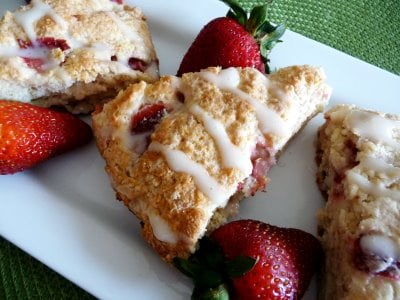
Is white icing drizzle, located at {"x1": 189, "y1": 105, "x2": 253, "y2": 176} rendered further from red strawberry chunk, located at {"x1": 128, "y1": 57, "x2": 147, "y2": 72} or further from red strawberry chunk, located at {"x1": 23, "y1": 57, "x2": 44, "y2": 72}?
red strawberry chunk, located at {"x1": 23, "y1": 57, "x2": 44, "y2": 72}

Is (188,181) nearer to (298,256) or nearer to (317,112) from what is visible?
(298,256)

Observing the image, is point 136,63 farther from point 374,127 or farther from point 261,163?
point 374,127

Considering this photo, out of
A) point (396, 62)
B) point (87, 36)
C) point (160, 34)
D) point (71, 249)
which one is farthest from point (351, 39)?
point (71, 249)

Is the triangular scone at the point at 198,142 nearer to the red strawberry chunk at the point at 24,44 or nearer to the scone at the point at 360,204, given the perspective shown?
the scone at the point at 360,204

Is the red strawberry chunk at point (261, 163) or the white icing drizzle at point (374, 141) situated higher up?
the white icing drizzle at point (374, 141)

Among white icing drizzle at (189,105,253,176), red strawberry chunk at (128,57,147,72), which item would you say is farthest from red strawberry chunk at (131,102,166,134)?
red strawberry chunk at (128,57,147,72)

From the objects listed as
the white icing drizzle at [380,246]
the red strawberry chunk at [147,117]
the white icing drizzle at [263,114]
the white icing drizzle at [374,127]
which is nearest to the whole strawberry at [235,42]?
the white icing drizzle at [263,114]

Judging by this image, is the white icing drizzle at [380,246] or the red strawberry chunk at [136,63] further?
the red strawberry chunk at [136,63]

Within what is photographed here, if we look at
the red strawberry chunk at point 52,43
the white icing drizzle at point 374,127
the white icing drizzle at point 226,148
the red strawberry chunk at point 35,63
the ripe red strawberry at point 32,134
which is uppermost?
the white icing drizzle at point 374,127

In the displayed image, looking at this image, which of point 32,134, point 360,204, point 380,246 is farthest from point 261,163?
point 32,134
